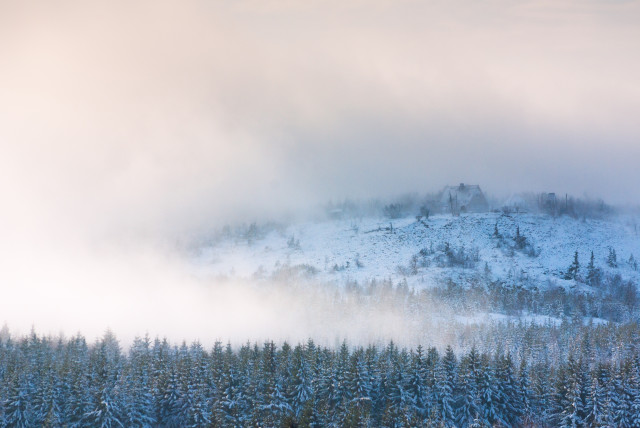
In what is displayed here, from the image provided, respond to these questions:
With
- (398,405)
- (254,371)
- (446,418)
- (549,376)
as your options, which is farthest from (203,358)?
(549,376)

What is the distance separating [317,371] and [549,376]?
2015 inches

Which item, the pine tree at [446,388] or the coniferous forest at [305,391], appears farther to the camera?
the pine tree at [446,388]

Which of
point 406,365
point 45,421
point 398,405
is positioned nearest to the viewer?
point 45,421

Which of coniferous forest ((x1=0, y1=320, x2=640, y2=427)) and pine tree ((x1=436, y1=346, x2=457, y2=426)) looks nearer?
coniferous forest ((x1=0, y1=320, x2=640, y2=427))

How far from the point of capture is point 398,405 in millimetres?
115625

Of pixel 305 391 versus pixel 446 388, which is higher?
pixel 305 391

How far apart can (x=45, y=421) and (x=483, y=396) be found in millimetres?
78563

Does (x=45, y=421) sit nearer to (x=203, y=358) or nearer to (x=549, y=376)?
(x=203, y=358)

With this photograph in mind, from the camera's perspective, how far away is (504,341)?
180 meters

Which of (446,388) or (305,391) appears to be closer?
(305,391)

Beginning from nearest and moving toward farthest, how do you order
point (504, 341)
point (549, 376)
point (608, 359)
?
point (549, 376)
point (608, 359)
point (504, 341)

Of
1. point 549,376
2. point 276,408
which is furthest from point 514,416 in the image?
point 276,408

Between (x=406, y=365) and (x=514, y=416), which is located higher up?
(x=406, y=365)

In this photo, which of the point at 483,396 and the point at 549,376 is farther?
the point at 549,376
